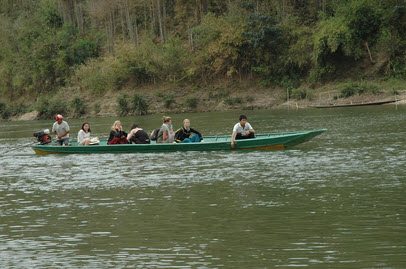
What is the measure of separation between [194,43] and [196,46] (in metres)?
0.75

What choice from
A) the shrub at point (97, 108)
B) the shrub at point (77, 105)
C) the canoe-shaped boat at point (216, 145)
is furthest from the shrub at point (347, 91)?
the canoe-shaped boat at point (216, 145)

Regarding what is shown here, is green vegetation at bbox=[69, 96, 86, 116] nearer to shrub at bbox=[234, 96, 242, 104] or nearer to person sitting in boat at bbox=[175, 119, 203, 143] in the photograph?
shrub at bbox=[234, 96, 242, 104]

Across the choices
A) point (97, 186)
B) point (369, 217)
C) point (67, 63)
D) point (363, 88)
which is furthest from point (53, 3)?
point (369, 217)

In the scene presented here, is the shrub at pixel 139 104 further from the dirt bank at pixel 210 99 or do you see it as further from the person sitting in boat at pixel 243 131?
the person sitting in boat at pixel 243 131

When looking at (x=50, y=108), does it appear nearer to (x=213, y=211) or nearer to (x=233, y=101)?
(x=233, y=101)

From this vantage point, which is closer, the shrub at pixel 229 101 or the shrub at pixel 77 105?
the shrub at pixel 229 101

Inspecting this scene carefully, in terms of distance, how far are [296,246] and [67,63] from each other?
67.7 meters

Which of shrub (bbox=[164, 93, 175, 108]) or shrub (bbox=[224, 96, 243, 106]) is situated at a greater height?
shrub (bbox=[164, 93, 175, 108])

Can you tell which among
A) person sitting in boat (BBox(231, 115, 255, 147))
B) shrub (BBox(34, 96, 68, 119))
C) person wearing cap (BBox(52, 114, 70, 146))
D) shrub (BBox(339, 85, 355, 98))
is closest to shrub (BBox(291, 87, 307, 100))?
shrub (BBox(339, 85, 355, 98))

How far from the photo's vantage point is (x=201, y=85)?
6084cm

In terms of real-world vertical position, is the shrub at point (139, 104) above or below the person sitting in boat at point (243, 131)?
above

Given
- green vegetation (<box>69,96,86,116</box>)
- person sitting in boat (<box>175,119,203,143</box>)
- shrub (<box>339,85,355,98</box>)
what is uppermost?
green vegetation (<box>69,96,86,116</box>)

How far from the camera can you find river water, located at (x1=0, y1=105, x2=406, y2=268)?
8.34 m

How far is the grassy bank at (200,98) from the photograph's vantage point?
4831 centimetres
